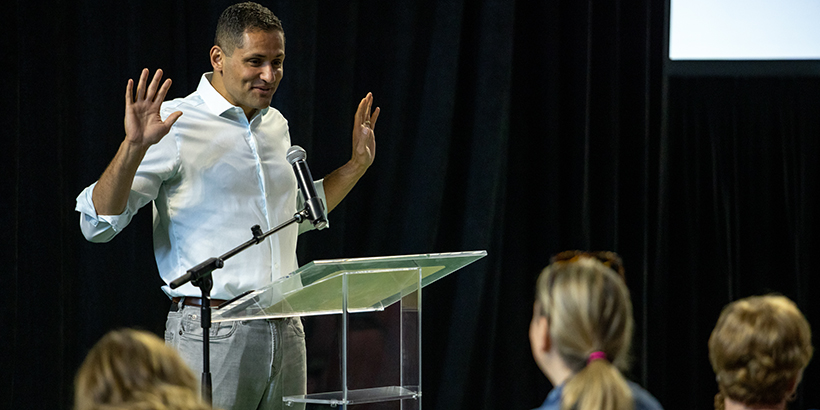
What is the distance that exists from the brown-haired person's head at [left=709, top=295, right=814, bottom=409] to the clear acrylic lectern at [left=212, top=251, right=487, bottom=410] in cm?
62

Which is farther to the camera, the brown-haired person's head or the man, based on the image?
the man

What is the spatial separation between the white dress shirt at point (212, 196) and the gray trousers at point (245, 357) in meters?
0.11

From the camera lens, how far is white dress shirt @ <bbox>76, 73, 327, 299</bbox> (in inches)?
89.3

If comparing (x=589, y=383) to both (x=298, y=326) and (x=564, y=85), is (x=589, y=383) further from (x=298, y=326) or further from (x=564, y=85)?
(x=564, y=85)

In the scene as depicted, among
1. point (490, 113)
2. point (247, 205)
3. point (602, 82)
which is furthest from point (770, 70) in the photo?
point (247, 205)

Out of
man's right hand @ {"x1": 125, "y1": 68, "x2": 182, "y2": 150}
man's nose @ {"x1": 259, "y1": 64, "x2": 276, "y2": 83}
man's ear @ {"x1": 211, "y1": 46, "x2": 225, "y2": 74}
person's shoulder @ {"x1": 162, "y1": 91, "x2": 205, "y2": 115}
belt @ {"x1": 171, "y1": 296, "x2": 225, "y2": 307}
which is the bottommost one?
belt @ {"x1": 171, "y1": 296, "x2": 225, "y2": 307}

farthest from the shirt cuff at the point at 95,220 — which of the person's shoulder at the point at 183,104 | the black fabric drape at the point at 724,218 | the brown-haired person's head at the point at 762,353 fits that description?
the black fabric drape at the point at 724,218

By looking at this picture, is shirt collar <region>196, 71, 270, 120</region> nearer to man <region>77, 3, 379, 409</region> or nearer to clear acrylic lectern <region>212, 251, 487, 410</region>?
man <region>77, 3, 379, 409</region>

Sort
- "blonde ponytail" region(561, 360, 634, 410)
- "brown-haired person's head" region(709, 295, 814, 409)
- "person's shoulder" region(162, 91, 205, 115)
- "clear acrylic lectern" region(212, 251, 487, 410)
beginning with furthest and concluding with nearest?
"person's shoulder" region(162, 91, 205, 115)
"clear acrylic lectern" region(212, 251, 487, 410)
"brown-haired person's head" region(709, 295, 814, 409)
"blonde ponytail" region(561, 360, 634, 410)

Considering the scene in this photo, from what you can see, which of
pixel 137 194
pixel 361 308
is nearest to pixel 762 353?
pixel 361 308

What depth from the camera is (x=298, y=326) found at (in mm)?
2297

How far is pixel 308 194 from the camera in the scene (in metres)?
2.04

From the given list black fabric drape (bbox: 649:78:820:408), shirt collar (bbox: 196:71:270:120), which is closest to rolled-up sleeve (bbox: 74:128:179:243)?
shirt collar (bbox: 196:71:270:120)

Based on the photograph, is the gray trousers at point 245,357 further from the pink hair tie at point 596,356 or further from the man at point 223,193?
the pink hair tie at point 596,356
